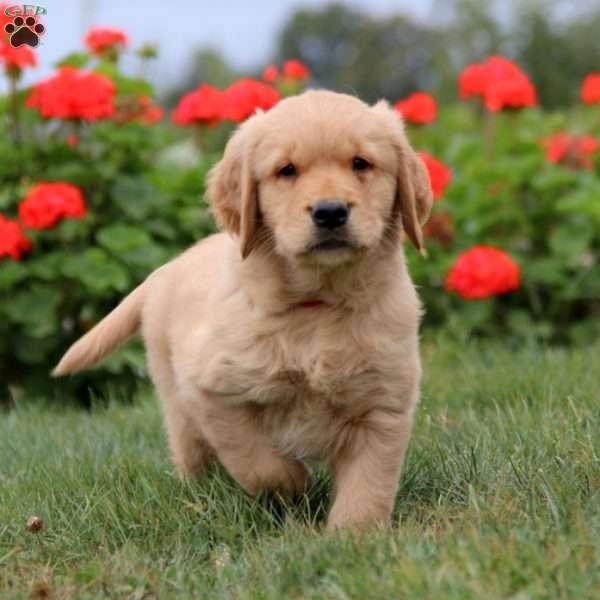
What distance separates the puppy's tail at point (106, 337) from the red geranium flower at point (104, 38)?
2.76m

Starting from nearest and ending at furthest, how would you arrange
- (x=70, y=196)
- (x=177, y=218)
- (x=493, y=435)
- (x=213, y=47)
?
1. (x=493, y=435)
2. (x=70, y=196)
3. (x=177, y=218)
4. (x=213, y=47)

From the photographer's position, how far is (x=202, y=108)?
20.6 ft

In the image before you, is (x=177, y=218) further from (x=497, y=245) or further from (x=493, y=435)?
(x=493, y=435)

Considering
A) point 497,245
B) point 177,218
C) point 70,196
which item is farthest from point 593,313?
point 70,196

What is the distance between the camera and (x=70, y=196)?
552 cm

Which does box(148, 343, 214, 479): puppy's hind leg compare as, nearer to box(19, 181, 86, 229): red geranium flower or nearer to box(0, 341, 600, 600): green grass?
box(0, 341, 600, 600): green grass

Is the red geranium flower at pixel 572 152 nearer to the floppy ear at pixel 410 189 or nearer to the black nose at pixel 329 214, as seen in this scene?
the floppy ear at pixel 410 189

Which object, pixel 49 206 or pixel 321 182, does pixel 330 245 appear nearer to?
pixel 321 182

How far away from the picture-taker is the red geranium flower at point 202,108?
6223 mm

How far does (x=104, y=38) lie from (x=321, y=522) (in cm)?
395

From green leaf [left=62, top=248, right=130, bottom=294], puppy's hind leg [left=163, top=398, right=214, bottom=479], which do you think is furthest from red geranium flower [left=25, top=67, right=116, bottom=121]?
puppy's hind leg [left=163, top=398, right=214, bottom=479]

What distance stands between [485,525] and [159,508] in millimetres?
975

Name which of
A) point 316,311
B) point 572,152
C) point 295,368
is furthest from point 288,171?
A: point 572,152

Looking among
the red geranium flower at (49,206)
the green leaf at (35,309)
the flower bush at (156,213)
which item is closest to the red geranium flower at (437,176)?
the flower bush at (156,213)
